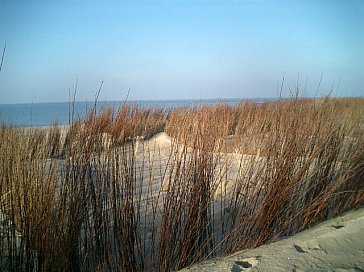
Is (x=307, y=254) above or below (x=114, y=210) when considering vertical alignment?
below

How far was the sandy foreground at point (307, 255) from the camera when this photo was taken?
1.40 metres

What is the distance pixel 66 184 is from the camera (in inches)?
59.6

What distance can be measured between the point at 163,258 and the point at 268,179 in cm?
95

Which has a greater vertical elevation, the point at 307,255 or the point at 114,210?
the point at 114,210

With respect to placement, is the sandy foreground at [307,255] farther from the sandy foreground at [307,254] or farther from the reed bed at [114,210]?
the reed bed at [114,210]

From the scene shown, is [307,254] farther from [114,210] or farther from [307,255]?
[114,210]

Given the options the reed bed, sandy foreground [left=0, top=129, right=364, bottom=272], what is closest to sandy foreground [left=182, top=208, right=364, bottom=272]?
sandy foreground [left=0, top=129, right=364, bottom=272]

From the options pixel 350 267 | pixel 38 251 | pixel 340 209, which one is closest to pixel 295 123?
pixel 340 209

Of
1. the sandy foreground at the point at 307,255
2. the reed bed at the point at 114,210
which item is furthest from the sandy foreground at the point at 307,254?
the reed bed at the point at 114,210

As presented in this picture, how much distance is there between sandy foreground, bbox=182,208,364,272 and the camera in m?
1.40

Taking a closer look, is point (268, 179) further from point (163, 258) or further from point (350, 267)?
point (163, 258)

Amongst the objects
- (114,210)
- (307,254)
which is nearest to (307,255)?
(307,254)

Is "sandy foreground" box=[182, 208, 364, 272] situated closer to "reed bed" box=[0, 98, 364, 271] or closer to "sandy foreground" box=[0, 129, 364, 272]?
"sandy foreground" box=[0, 129, 364, 272]

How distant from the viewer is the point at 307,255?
4.96ft
